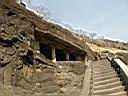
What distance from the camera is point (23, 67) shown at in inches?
570

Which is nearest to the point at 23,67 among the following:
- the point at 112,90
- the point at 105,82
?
the point at 105,82

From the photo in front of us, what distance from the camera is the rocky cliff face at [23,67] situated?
516 inches

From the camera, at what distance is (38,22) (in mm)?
17422

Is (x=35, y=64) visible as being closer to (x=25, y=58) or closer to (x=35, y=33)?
(x=25, y=58)

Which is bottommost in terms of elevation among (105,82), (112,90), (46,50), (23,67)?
(112,90)

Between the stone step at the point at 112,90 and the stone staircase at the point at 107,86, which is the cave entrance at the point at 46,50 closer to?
the stone staircase at the point at 107,86

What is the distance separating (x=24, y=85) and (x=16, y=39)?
234cm

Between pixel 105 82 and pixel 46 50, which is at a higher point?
pixel 46 50

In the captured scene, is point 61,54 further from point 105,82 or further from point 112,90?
point 112,90

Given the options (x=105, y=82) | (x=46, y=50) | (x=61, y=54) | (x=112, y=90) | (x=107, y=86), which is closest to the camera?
(x=112, y=90)

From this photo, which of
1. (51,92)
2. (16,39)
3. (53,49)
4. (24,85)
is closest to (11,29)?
(16,39)

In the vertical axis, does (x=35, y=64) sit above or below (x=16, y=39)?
below

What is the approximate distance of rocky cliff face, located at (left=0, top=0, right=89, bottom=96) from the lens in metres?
13.1

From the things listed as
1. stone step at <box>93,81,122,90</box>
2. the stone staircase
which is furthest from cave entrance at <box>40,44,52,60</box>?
stone step at <box>93,81,122,90</box>
